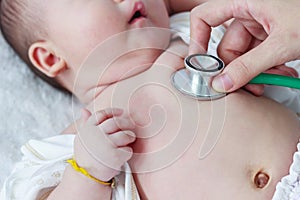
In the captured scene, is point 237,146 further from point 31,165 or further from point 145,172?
point 31,165

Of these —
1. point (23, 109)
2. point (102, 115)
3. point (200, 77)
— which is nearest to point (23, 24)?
point (23, 109)

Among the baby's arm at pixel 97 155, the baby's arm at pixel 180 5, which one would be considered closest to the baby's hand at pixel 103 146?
the baby's arm at pixel 97 155

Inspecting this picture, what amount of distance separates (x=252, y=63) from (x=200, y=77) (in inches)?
3.8

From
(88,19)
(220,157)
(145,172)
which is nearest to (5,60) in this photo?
(88,19)

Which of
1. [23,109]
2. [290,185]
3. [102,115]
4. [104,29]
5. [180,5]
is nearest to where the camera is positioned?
[290,185]

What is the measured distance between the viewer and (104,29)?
3.76 ft

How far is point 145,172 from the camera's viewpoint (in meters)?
1.01

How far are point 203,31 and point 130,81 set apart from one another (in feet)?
0.60

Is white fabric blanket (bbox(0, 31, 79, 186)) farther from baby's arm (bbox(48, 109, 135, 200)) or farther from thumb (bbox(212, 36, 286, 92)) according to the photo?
thumb (bbox(212, 36, 286, 92))

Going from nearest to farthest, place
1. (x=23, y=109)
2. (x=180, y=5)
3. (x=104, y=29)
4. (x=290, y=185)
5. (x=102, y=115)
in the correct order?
(x=290, y=185), (x=102, y=115), (x=104, y=29), (x=23, y=109), (x=180, y=5)

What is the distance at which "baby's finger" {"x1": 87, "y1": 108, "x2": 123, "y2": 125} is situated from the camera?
997 mm

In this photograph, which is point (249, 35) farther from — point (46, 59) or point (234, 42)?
point (46, 59)

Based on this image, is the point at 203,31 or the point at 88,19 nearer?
the point at 203,31

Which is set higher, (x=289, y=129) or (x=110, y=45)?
(x=110, y=45)
